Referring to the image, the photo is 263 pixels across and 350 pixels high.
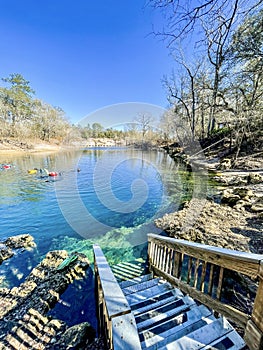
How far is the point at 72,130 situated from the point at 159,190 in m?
45.5

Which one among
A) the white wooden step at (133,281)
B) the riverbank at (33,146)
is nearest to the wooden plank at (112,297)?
the white wooden step at (133,281)

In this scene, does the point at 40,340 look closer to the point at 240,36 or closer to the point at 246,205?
A: the point at 246,205

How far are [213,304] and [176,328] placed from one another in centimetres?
47

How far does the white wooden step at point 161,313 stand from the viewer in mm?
1630

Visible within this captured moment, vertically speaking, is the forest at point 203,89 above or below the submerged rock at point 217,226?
above

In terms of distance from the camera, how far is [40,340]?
217 centimetres

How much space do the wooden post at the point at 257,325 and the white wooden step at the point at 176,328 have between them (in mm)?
523

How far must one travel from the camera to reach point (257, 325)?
3.54 feet

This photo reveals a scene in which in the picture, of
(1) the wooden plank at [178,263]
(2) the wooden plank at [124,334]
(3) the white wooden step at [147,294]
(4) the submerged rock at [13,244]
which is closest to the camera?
(2) the wooden plank at [124,334]

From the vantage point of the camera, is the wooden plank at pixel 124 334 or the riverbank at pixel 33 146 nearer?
the wooden plank at pixel 124 334

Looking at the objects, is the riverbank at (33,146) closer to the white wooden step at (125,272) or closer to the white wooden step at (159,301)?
the white wooden step at (125,272)

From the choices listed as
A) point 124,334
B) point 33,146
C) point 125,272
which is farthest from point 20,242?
point 33,146

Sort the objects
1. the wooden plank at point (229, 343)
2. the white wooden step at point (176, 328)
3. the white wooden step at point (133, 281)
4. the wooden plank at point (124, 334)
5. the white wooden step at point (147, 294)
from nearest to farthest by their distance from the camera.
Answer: the wooden plank at point (124, 334)
the wooden plank at point (229, 343)
the white wooden step at point (176, 328)
the white wooden step at point (147, 294)
the white wooden step at point (133, 281)

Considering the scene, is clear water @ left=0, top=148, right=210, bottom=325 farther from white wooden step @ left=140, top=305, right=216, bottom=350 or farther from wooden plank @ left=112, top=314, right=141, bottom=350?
wooden plank @ left=112, top=314, right=141, bottom=350
